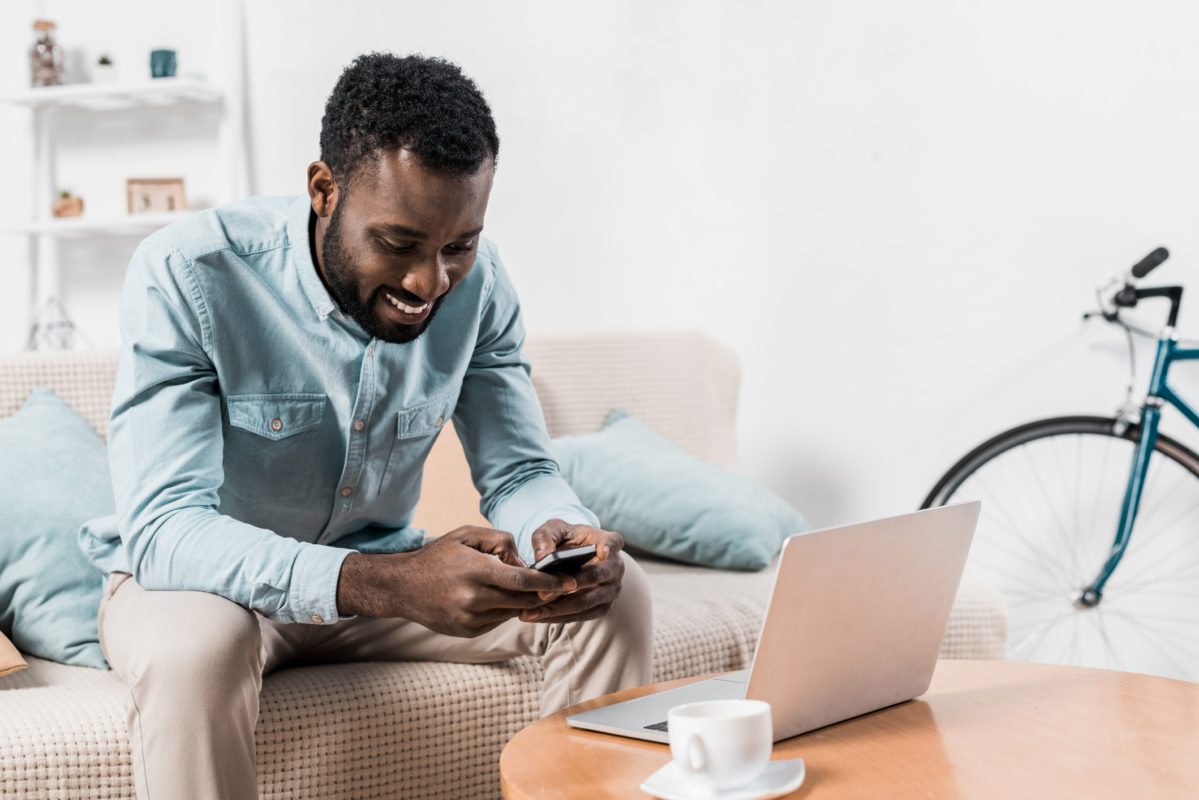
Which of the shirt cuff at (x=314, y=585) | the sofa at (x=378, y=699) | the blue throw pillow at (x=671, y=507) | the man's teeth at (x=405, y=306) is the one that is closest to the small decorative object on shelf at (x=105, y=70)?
the sofa at (x=378, y=699)

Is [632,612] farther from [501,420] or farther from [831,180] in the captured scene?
[831,180]

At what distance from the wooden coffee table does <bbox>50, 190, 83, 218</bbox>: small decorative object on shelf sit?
7.80ft

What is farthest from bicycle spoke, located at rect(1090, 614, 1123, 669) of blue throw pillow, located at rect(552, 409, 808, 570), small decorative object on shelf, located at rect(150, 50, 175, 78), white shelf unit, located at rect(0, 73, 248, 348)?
small decorative object on shelf, located at rect(150, 50, 175, 78)

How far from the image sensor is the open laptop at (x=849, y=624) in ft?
2.74

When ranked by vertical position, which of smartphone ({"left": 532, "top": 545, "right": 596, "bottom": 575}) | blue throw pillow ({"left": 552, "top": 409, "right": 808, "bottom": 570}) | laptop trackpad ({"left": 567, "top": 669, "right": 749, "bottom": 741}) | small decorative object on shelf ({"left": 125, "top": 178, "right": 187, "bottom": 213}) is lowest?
blue throw pillow ({"left": 552, "top": 409, "right": 808, "bottom": 570})

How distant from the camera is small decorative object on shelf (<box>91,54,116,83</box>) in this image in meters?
2.84

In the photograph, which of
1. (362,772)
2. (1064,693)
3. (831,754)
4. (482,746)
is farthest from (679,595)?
(831,754)

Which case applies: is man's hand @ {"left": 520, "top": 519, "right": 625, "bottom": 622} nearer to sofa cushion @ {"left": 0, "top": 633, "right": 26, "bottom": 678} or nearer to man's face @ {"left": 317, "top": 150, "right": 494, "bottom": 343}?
man's face @ {"left": 317, "top": 150, "right": 494, "bottom": 343}

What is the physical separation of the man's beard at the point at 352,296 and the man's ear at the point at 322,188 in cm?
2

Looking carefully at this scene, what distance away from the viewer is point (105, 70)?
2.86m

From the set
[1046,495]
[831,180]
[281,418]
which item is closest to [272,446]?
[281,418]

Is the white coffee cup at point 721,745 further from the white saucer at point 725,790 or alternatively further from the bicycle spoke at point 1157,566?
the bicycle spoke at point 1157,566

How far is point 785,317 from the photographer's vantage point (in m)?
2.64

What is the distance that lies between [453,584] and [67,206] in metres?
2.30
